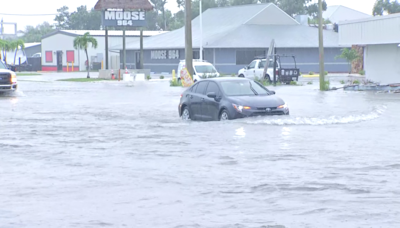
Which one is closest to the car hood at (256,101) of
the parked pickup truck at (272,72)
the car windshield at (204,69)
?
the car windshield at (204,69)

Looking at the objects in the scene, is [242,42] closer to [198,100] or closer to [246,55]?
[246,55]

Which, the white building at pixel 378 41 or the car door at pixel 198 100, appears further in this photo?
the white building at pixel 378 41

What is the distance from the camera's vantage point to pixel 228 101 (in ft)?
71.6

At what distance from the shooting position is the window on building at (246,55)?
7169 centimetres

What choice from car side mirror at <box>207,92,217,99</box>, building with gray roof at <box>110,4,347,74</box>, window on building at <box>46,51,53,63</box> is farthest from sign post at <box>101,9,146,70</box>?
car side mirror at <box>207,92,217,99</box>

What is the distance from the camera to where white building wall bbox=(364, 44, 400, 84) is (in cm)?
4444

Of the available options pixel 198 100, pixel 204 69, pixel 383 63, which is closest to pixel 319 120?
pixel 198 100

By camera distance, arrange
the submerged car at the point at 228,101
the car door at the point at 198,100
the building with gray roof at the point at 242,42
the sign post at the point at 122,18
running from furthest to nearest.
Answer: the building with gray roof at the point at 242,42 → the sign post at the point at 122,18 → the car door at the point at 198,100 → the submerged car at the point at 228,101

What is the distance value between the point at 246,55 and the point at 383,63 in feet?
89.0

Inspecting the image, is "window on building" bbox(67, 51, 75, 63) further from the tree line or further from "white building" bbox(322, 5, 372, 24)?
"white building" bbox(322, 5, 372, 24)

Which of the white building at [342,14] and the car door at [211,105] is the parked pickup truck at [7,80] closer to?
the car door at [211,105]

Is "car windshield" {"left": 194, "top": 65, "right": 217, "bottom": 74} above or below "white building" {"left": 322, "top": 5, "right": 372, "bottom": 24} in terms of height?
below

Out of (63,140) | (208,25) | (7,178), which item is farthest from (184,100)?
(208,25)

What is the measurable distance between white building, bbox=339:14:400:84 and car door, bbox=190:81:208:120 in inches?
808
